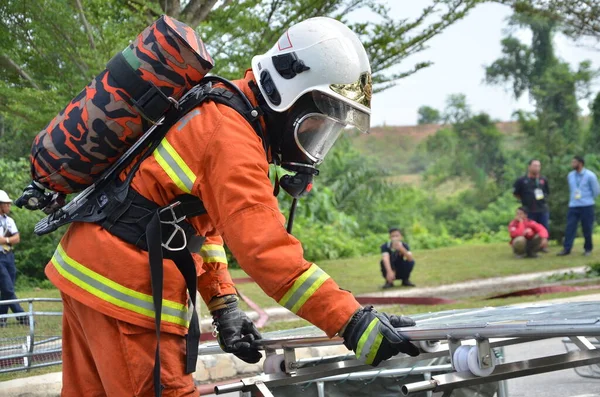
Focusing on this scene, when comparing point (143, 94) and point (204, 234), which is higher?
point (143, 94)

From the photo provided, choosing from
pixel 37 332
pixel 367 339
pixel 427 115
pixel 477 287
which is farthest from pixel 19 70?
pixel 427 115

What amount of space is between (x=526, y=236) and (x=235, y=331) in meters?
11.5

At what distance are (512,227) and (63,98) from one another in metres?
8.94

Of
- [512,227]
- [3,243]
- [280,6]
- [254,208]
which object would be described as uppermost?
[280,6]

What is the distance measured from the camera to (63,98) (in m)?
7.72

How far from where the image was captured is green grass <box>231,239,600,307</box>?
40.0 ft

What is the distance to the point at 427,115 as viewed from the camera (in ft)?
104

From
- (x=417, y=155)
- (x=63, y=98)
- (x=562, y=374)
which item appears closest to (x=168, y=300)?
(x=562, y=374)

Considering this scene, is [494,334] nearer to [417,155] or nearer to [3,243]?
[3,243]

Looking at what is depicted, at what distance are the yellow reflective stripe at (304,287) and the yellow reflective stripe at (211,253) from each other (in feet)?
2.88

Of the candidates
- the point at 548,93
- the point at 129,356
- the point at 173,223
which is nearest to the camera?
the point at 129,356

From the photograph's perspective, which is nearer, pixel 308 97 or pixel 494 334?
pixel 494 334

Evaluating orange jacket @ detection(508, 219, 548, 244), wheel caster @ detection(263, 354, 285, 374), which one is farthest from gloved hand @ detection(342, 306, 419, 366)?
orange jacket @ detection(508, 219, 548, 244)

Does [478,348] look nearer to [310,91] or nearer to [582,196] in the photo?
[310,91]
